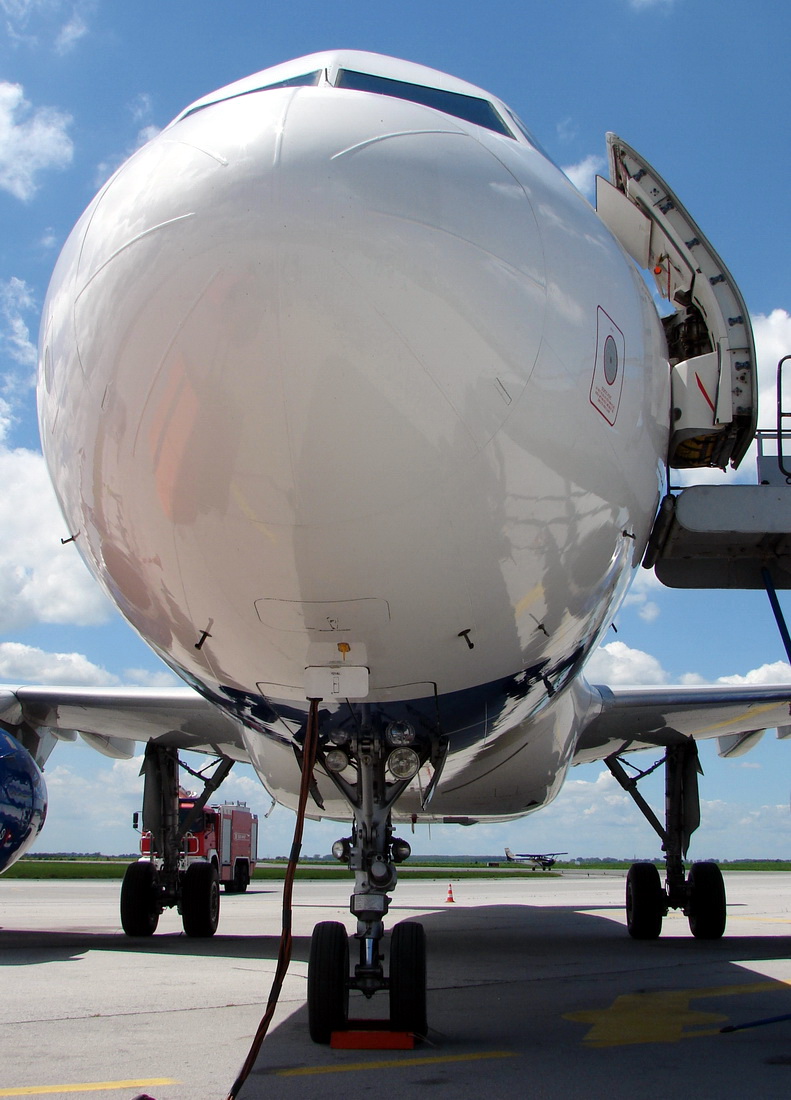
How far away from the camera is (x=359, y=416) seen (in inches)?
134

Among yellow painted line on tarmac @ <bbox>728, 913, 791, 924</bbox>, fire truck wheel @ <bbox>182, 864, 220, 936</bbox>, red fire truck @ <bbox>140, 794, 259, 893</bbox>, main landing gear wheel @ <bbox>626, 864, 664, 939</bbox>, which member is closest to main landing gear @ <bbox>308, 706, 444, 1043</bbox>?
fire truck wheel @ <bbox>182, 864, 220, 936</bbox>

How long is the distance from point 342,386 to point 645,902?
10.3m

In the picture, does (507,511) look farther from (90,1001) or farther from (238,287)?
(90,1001)

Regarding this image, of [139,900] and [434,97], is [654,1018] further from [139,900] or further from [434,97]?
[139,900]

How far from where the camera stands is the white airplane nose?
329 centimetres

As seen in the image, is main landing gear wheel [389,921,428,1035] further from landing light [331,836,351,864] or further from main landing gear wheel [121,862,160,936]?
main landing gear wheel [121,862,160,936]

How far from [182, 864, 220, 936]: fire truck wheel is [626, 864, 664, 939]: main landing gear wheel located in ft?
16.3

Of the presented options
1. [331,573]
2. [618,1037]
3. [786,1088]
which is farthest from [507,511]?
[618,1037]

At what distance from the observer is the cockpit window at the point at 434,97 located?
415 centimetres

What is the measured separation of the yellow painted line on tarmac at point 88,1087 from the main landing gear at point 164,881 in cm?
724

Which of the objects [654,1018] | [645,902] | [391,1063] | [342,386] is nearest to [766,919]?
[645,902]

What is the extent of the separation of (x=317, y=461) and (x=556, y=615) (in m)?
1.60

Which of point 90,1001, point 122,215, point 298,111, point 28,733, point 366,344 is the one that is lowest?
point 90,1001

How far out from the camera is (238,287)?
3295 mm
